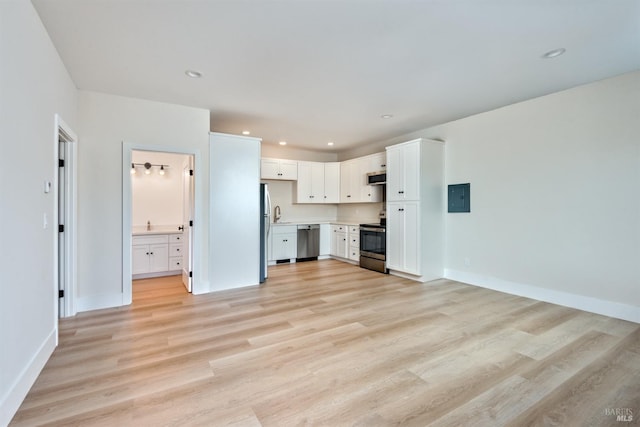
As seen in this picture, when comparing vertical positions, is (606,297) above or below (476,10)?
below

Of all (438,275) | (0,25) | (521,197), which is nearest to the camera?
(0,25)

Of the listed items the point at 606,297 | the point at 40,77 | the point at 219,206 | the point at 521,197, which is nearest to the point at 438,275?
the point at 521,197

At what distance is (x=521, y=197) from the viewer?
4.00 meters

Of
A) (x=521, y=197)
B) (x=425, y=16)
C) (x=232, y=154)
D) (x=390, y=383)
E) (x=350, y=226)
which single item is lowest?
(x=390, y=383)

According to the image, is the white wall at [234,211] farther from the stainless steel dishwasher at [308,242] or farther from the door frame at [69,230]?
the stainless steel dishwasher at [308,242]

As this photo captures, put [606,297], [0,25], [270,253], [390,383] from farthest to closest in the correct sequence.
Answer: [270,253]
[606,297]
[390,383]
[0,25]

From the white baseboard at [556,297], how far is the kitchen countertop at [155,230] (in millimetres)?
5017

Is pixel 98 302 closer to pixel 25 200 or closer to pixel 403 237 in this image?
pixel 25 200

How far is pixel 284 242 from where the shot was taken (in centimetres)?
631

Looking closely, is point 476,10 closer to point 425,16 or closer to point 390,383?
point 425,16

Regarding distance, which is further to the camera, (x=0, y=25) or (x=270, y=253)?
(x=270, y=253)

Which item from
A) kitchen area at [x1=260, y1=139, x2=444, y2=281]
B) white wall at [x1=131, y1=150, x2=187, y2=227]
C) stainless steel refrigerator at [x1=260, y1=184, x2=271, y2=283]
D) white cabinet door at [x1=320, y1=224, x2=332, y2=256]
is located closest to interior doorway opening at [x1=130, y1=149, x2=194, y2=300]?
white wall at [x1=131, y1=150, x2=187, y2=227]

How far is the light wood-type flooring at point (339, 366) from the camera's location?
1.76 m

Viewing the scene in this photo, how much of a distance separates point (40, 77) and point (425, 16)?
9.80 feet
